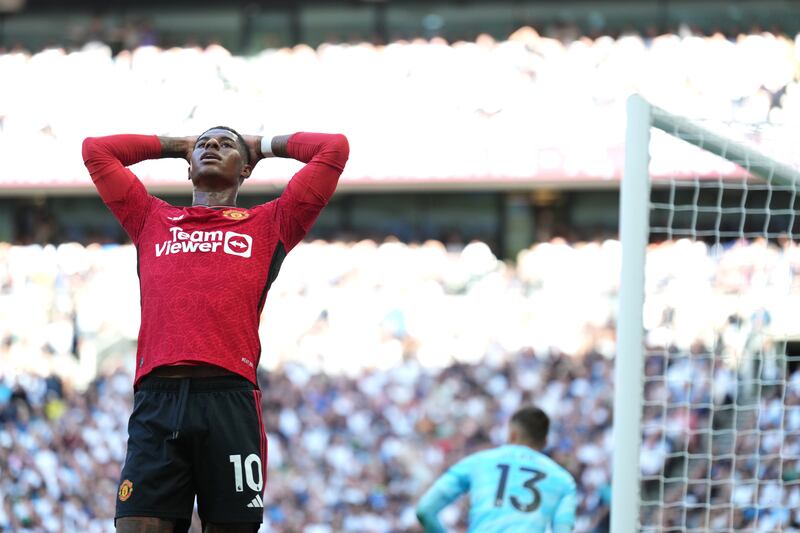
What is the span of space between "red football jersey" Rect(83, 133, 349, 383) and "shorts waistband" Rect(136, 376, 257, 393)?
0.09ft

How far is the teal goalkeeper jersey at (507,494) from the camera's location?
4.89 meters

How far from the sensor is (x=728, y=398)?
43.3 ft

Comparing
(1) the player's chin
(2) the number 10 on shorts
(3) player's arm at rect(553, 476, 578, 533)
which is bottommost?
(3) player's arm at rect(553, 476, 578, 533)

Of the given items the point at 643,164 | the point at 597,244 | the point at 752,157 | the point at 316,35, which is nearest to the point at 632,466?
the point at 643,164

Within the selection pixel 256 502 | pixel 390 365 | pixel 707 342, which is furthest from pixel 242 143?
pixel 390 365

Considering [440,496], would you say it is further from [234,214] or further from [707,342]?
[707,342]

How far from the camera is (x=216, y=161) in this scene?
3764 mm

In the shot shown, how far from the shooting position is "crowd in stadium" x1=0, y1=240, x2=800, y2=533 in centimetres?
1331

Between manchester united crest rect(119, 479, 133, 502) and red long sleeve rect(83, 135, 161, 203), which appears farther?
red long sleeve rect(83, 135, 161, 203)

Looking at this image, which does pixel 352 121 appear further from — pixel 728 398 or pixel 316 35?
pixel 728 398

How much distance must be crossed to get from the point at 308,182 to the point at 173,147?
50 cm

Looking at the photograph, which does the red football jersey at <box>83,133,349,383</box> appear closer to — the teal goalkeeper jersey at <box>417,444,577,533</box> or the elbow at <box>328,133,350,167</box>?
the elbow at <box>328,133,350,167</box>

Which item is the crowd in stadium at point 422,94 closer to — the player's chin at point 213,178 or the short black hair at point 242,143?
the short black hair at point 242,143

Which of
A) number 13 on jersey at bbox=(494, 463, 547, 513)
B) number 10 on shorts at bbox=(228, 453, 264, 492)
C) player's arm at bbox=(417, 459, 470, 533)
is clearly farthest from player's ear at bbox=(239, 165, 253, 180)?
number 13 on jersey at bbox=(494, 463, 547, 513)
